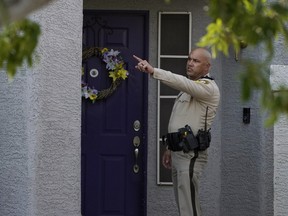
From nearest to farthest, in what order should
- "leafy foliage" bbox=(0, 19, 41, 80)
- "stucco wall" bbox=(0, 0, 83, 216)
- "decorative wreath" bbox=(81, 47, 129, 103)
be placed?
"leafy foliage" bbox=(0, 19, 41, 80) → "stucco wall" bbox=(0, 0, 83, 216) → "decorative wreath" bbox=(81, 47, 129, 103)

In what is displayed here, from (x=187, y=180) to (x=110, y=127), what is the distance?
6.75 ft

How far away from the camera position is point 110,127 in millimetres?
9570

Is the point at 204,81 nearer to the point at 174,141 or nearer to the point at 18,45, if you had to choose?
the point at 174,141

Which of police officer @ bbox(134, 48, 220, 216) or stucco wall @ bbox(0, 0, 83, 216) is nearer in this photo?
stucco wall @ bbox(0, 0, 83, 216)

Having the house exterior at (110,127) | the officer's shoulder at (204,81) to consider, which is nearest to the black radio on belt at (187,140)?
the officer's shoulder at (204,81)

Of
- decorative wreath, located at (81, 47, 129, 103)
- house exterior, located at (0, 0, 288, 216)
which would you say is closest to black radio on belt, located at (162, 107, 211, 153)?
house exterior, located at (0, 0, 288, 216)

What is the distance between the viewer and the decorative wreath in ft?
30.9

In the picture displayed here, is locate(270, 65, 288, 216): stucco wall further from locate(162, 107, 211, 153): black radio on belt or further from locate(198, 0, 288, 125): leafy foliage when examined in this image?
locate(198, 0, 288, 125): leafy foliage

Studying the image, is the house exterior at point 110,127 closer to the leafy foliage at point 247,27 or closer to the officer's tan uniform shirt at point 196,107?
the officer's tan uniform shirt at point 196,107

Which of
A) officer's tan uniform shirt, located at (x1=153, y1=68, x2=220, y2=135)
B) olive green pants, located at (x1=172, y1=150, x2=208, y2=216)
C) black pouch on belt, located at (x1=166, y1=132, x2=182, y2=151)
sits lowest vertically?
olive green pants, located at (x1=172, y1=150, x2=208, y2=216)

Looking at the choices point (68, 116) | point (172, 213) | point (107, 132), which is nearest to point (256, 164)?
point (172, 213)

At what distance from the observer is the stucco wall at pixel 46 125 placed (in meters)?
7.52

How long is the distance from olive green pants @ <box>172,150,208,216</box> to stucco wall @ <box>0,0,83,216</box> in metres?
0.88

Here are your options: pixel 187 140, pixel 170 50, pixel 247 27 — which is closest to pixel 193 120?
pixel 187 140
